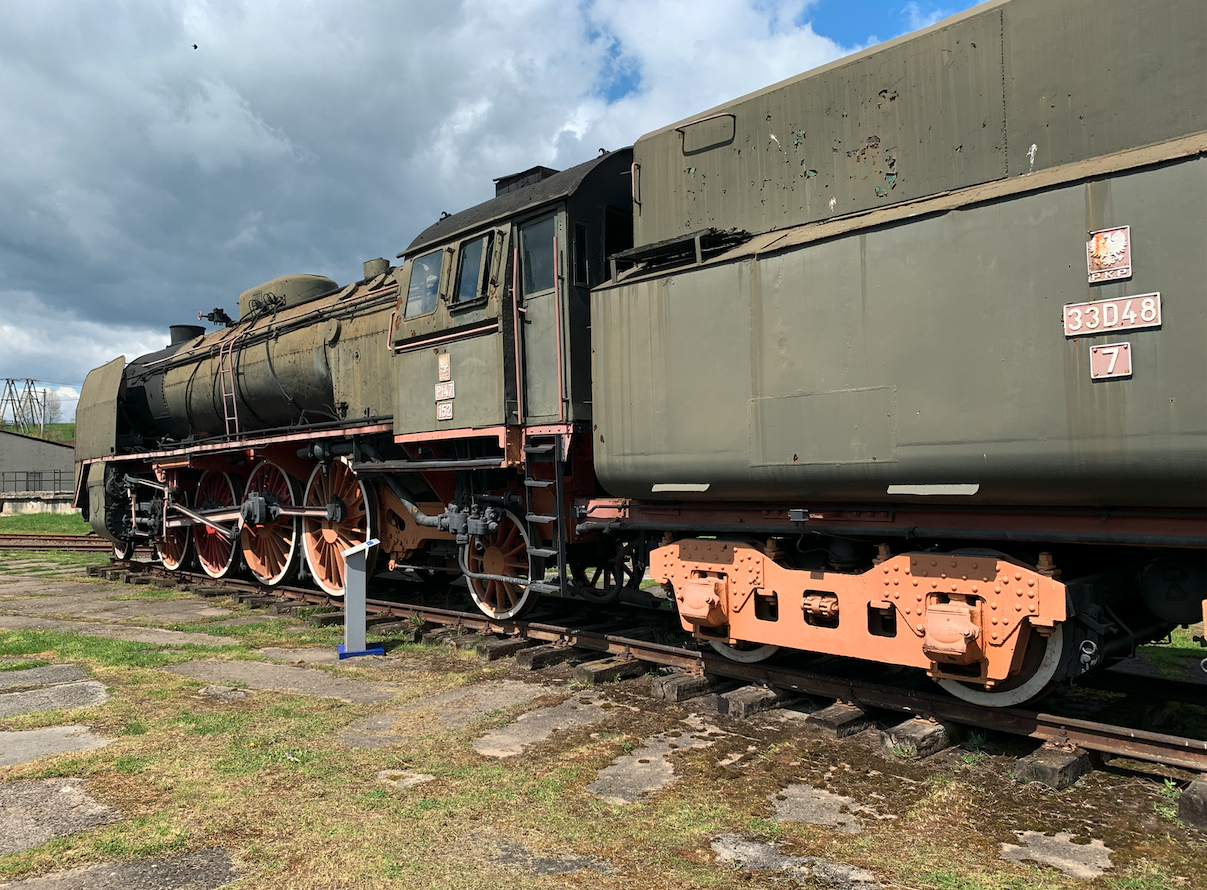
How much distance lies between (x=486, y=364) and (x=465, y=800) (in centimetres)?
384

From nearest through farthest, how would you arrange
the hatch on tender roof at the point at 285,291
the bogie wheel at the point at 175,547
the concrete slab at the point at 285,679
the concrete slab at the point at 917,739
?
the concrete slab at the point at 917,739, the concrete slab at the point at 285,679, the hatch on tender roof at the point at 285,291, the bogie wheel at the point at 175,547

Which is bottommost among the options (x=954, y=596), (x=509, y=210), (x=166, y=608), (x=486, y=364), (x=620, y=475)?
(x=166, y=608)

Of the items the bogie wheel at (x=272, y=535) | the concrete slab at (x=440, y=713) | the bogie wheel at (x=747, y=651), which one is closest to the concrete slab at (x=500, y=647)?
the concrete slab at (x=440, y=713)

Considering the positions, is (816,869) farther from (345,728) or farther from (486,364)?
(486,364)

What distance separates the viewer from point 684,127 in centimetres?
612

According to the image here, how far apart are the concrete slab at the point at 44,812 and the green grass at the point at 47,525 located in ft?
78.7

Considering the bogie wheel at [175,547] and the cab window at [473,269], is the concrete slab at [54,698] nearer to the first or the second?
the cab window at [473,269]

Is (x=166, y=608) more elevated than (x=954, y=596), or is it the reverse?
(x=954, y=596)

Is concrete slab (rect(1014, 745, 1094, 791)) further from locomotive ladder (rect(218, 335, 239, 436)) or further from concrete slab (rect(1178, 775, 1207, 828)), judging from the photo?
locomotive ladder (rect(218, 335, 239, 436))

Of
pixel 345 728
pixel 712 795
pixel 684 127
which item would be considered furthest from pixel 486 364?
pixel 712 795

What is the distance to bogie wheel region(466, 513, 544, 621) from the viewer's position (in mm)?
7883

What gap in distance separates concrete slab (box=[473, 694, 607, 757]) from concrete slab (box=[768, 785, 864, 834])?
61.5 inches

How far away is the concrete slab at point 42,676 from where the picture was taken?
21.8 ft

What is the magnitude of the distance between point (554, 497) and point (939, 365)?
3.76 m
